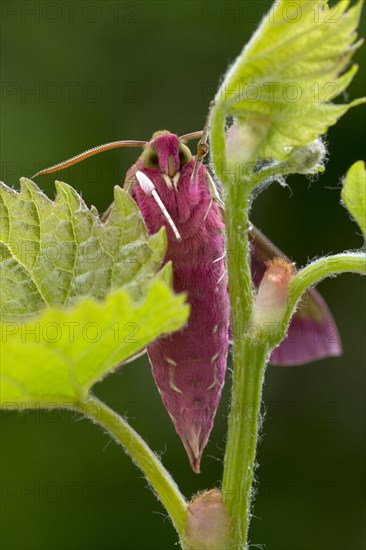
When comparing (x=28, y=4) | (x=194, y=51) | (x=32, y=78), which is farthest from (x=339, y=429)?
(x=28, y=4)

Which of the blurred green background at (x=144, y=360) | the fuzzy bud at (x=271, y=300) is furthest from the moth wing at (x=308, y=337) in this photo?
the blurred green background at (x=144, y=360)

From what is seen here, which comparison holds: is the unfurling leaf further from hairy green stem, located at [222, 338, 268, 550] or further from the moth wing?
the moth wing

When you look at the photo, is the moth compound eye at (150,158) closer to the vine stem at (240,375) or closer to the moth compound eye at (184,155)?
the moth compound eye at (184,155)

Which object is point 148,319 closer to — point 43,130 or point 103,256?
point 103,256

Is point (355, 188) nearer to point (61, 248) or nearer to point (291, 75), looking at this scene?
point (291, 75)

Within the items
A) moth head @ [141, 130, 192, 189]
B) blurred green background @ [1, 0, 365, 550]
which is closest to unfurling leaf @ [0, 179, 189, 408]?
moth head @ [141, 130, 192, 189]

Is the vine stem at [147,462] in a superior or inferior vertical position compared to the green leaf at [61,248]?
inferior

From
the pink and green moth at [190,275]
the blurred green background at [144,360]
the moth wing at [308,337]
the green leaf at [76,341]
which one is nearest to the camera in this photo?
the green leaf at [76,341]

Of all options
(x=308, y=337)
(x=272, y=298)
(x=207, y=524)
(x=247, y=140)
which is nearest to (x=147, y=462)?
(x=207, y=524)
